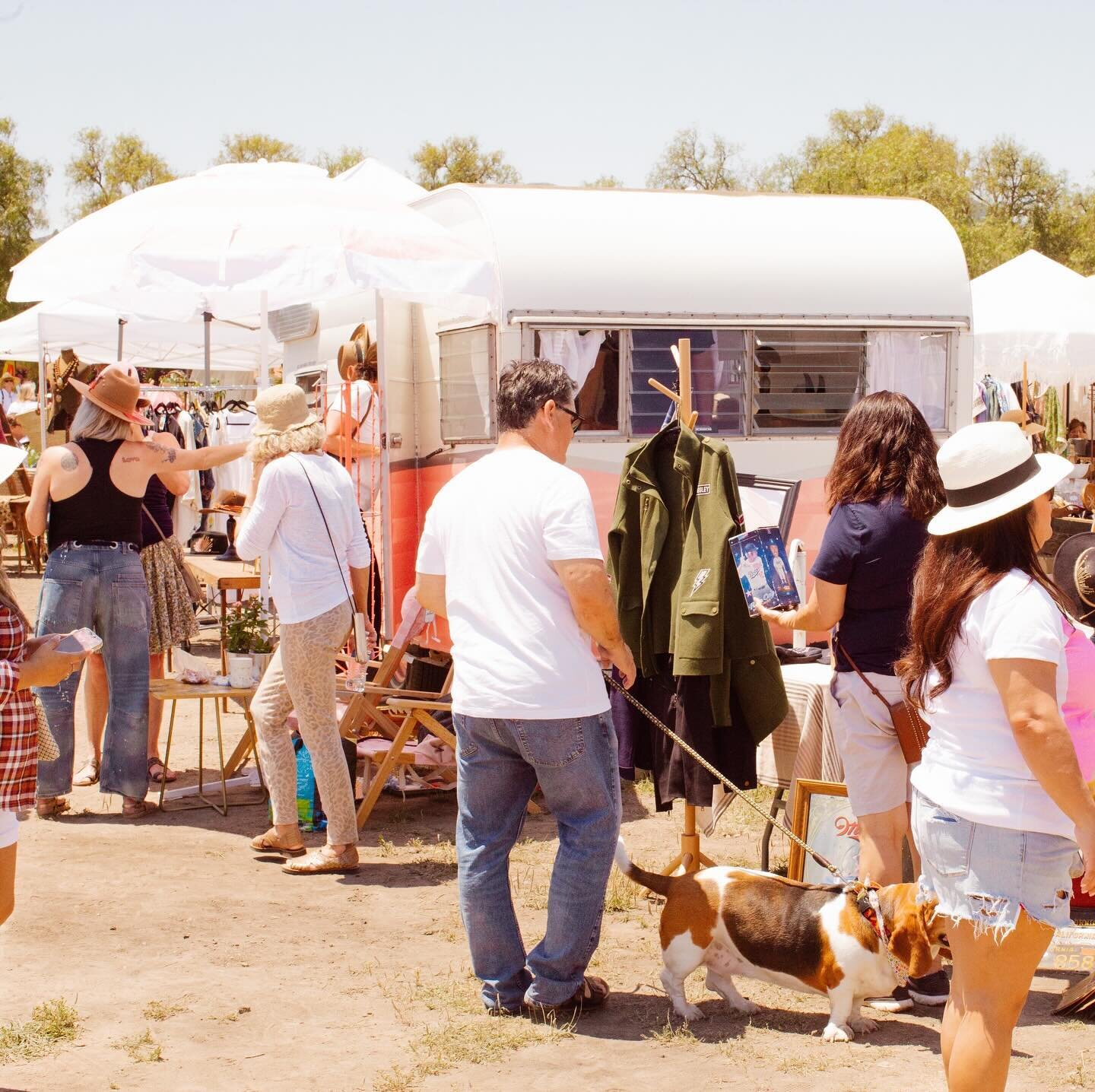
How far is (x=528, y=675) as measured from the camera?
3760 mm

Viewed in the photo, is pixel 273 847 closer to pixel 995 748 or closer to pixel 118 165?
pixel 995 748

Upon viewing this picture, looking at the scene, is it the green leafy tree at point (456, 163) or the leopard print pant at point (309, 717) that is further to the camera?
the green leafy tree at point (456, 163)

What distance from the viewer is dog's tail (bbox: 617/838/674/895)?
4055 mm

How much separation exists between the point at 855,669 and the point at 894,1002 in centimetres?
102

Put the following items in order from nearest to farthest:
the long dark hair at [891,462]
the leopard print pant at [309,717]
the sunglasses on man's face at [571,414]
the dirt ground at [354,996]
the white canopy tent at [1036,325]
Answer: the dirt ground at [354,996], the sunglasses on man's face at [571,414], the long dark hair at [891,462], the leopard print pant at [309,717], the white canopy tent at [1036,325]

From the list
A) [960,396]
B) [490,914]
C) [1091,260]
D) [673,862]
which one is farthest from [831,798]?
[1091,260]

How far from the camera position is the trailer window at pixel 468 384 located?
282 inches

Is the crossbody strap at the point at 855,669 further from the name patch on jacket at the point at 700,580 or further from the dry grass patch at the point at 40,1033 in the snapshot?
the dry grass patch at the point at 40,1033

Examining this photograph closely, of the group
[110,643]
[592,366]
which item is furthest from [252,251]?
[110,643]

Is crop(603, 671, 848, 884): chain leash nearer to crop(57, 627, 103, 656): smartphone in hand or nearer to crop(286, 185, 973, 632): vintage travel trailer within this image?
crop(57, 627, 103, 656): smartphone in hand

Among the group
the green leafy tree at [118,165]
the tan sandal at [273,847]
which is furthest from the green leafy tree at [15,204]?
the tan sandal at [273,847]

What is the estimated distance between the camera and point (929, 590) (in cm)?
284

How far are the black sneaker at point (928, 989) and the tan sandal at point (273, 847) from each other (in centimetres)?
264

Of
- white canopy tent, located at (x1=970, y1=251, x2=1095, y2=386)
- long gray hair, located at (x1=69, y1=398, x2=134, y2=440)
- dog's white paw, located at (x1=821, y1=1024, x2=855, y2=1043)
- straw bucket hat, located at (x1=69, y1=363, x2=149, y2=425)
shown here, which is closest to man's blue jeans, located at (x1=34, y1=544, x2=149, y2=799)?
long gray hair, located at (x1=69, y1=398, x2=134, y2=440)
